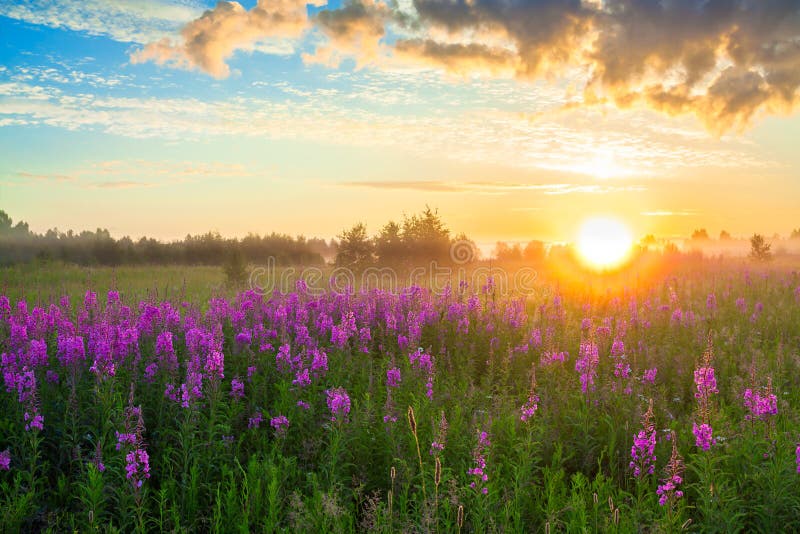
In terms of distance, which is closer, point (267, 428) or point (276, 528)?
point (276, 528)

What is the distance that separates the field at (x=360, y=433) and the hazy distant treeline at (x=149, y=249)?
2587 cm

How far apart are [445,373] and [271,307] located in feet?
10.3

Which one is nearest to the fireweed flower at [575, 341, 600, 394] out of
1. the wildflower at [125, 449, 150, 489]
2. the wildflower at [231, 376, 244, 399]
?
the wildflower at [231, 376, 244, 399]

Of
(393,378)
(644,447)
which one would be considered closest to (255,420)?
(393,378)

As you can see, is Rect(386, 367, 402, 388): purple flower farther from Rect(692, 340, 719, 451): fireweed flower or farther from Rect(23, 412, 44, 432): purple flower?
Rect(23, 412, 44, 432): purple flower

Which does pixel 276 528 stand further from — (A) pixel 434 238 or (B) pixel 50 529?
(A) pixel 434 238

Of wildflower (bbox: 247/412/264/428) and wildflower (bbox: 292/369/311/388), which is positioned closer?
wildflower (bbox: 247/412/264/428)

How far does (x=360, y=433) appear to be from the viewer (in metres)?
5.55

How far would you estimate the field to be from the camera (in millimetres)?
4582

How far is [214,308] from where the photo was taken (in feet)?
29.0

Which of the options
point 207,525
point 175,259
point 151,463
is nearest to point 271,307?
point 151,463

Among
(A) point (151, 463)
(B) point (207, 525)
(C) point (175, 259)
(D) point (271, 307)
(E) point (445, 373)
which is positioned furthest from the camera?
(C) point (175, 259)

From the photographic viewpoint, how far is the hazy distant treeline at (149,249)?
1345 inches

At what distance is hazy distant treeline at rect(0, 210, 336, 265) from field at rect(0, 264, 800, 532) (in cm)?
2587
